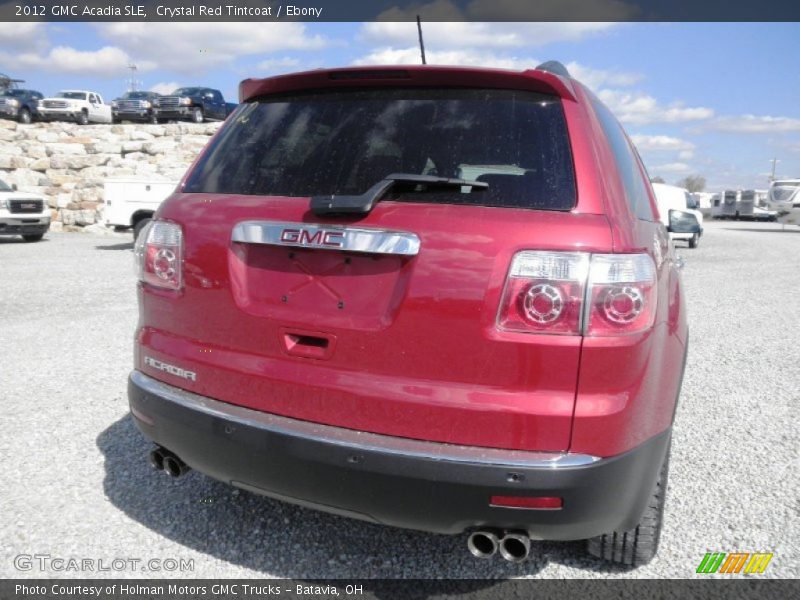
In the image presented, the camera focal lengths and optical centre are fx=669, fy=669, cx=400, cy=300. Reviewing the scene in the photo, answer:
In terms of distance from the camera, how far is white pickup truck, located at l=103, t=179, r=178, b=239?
16.3 m

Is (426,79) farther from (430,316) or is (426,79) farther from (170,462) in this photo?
(170,462)

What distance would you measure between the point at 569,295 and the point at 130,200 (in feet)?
53.6

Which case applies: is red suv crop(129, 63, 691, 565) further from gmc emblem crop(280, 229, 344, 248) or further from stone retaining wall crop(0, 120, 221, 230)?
stone retaining wall crop(0, 120, 221, 230)

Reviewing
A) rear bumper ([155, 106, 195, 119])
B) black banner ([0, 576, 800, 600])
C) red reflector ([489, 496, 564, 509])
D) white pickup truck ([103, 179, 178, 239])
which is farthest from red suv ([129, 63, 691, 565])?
rear bumper ([155, 106, 195, 119])

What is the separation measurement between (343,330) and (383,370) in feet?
0.60

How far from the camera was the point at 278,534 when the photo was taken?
9.38 feet

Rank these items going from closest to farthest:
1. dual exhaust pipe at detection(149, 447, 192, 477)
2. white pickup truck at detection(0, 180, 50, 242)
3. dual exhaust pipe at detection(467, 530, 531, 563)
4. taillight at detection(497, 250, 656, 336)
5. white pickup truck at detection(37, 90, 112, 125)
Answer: taillight at detection(497, 250, 656, 336) → dual exhaust pipe at detection(467, 530, 531, 563) → dual exhaust pipe at detection(149, 447, 192, 477) → white pickup truck at detection(0, 180, 50, 242) → white pickup truck at detection(37, 90, 112, 125)

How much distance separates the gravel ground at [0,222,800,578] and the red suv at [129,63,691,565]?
542mm

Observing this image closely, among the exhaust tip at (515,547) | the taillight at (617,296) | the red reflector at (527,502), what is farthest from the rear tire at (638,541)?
the taillight at (617,296)

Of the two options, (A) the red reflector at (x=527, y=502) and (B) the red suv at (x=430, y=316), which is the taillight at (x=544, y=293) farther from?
(A) the red reflector at (x=527, y=502)

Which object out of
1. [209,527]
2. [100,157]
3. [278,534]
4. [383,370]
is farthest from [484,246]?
[100,157]

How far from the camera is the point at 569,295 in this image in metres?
1.93

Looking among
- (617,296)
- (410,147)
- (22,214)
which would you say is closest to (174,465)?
(410,147)

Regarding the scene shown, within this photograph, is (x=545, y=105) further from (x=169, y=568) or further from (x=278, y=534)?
(x=169, y=568)
